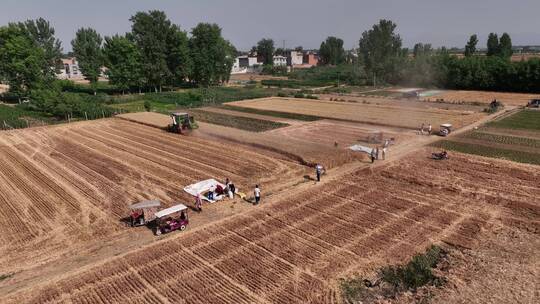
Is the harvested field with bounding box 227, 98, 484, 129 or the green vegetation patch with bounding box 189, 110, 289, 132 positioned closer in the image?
the green vegetation patch with bounding box 189, 110, 289, 132

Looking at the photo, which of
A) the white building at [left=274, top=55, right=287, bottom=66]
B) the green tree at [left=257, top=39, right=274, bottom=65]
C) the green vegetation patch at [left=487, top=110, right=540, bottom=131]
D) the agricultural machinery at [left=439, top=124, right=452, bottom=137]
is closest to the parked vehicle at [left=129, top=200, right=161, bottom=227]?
the agricultural machinery at [left=439, top=124, right=452, bottom=137]

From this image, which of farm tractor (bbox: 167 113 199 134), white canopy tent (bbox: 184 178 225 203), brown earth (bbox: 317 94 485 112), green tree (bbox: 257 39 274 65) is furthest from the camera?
green tree (bbox: 257 39 274 65)

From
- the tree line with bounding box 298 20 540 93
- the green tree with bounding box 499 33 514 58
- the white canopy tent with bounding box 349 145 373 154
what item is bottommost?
the white canopy tent with bounding box 349 145 373 154

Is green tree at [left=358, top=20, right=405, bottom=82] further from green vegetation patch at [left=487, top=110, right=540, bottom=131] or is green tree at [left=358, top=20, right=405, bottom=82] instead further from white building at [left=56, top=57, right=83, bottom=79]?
white building at [left=56, top=57, right=83, bottom=79]

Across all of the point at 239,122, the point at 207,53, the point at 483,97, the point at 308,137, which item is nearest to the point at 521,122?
the point at 308,137

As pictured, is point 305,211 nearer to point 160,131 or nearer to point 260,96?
point 160,131

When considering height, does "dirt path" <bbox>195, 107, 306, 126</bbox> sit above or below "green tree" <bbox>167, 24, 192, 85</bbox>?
below

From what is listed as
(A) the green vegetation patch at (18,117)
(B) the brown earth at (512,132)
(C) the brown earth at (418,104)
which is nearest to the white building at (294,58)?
(C) the brown earth at (418,104)
